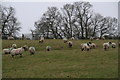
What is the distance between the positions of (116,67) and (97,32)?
67171 mm

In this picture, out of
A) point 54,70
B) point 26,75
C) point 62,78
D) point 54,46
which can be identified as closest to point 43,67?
point 54,70

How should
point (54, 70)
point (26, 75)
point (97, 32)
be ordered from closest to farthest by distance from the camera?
point (26, 75) → point (54, 70) → point (97, 32)

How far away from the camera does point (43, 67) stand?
61.1 feet

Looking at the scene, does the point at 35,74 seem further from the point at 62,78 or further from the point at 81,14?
the point at 81,14

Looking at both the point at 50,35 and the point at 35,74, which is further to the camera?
the point at 50,35

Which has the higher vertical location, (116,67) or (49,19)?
(49,19)

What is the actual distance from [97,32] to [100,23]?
4.59 meters

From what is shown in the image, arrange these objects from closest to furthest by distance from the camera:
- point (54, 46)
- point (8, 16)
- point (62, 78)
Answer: point (62, 78) → point (54, 46) → point (8, 16)

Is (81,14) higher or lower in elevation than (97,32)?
higher

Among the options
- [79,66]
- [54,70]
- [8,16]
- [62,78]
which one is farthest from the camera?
[8,16]

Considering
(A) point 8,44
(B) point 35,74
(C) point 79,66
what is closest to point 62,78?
(B) point 35,74

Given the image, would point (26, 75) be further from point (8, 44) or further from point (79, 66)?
point (8, 44)

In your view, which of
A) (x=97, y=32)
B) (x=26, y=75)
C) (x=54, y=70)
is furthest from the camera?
(x=97, y=32)

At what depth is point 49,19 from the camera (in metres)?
82.8
